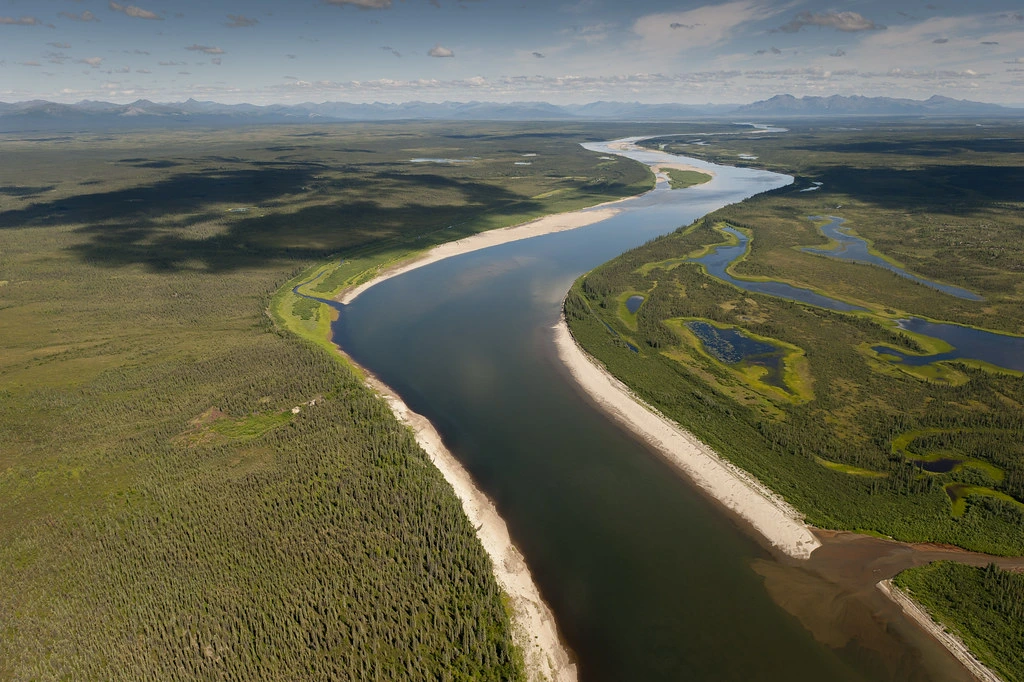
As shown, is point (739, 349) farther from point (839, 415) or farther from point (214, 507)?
point (214, 507)

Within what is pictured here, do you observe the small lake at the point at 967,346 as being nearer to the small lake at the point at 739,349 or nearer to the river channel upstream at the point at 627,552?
the small lake at the point at 739,349

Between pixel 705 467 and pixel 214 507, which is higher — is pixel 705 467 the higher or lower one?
the lower one

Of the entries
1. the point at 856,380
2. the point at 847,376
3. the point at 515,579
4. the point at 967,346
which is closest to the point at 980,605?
the point at 515,579

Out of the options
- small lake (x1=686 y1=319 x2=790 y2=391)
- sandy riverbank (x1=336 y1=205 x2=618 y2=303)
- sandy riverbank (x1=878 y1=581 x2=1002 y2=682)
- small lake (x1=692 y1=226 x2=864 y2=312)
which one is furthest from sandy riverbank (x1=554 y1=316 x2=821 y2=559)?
sandy riverbank (x1=336 y1=205 x2=618 y2=303)

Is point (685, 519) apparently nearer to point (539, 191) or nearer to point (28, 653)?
point (28, 653)

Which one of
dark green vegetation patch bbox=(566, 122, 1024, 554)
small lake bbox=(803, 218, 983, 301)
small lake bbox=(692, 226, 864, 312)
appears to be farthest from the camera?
small lake bbox=(803, 218, 983, 301)

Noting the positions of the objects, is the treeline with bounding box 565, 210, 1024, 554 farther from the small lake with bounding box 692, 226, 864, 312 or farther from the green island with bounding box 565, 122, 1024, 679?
the small lake with bounding box 692, 226, 864, 312
